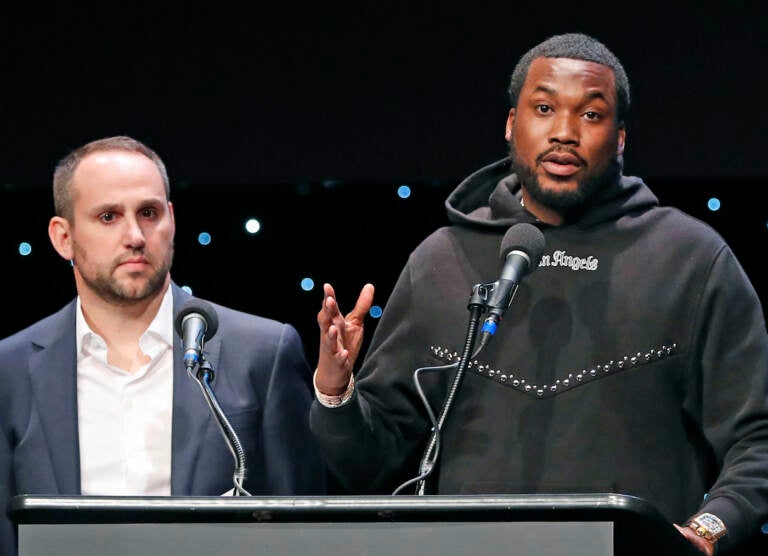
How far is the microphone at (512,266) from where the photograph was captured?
2609mm

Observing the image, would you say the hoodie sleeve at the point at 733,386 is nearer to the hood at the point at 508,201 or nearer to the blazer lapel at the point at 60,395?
the hood at the point at 508,201

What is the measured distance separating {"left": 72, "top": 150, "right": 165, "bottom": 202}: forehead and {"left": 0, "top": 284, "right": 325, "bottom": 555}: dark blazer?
27cm

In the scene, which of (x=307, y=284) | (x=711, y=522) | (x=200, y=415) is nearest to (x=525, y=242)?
(x=711, y=522)

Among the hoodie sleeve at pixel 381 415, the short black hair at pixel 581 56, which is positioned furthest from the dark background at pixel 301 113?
the hoodie sleeve at pixel 381 415

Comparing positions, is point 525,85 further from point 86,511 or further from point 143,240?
point 86,511

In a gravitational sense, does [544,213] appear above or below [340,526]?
above

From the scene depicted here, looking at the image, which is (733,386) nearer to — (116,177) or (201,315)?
(201,315)

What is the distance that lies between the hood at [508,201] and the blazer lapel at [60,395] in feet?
3.09

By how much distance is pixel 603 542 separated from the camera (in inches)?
79.4

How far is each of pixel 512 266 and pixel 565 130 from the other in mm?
491

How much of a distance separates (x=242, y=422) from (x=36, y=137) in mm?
1297

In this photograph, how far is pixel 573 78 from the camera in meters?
3.09

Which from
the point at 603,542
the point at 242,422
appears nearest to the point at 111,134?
the point at 242,422

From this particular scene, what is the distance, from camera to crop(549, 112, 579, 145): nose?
306cm
